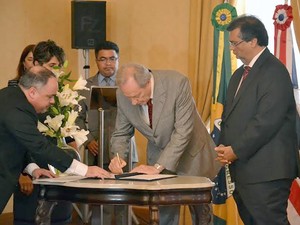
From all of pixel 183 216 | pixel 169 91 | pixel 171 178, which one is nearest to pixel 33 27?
pixel 183 216

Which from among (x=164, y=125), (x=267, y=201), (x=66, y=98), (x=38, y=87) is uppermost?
(x=38, y=87)

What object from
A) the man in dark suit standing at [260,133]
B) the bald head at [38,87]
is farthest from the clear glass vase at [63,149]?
the man in dark suit standing at [260,133]

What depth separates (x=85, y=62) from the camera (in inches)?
289

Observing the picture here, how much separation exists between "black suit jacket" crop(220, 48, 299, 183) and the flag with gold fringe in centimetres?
97

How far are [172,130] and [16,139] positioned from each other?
3.52 feet

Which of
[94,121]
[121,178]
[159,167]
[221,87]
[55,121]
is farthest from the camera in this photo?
[94,121]

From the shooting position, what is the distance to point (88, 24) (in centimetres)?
699

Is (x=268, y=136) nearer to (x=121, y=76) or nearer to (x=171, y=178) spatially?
(x=171, y=178)

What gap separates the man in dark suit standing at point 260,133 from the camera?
13.2 feet

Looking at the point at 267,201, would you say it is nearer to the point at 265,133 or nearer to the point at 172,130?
the point at 265,133

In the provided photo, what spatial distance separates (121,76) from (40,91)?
1.92 ft

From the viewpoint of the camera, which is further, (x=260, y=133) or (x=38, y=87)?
(x=260, y=133)

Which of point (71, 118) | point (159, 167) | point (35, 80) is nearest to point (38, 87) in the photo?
point (35, 80)

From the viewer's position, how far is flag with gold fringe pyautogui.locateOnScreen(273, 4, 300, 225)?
504cm
